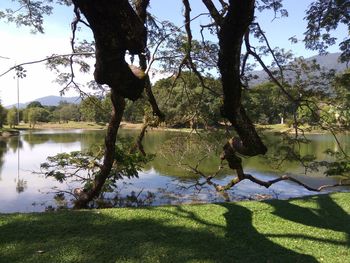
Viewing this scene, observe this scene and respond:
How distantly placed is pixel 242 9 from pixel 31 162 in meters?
17.2

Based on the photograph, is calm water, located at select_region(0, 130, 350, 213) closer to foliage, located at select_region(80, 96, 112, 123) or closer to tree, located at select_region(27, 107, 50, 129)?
foliage, located at select_region(80, 96, 112, 123)

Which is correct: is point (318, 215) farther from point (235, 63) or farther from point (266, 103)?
point (266, 103)

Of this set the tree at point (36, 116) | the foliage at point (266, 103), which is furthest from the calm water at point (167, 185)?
the tree at point (36, 116)

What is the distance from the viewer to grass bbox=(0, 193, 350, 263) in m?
3.61

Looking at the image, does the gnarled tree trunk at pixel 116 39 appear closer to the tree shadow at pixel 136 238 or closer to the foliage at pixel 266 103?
the tree shadow at pixel 136 238

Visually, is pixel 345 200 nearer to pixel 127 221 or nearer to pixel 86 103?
pixel 127 221

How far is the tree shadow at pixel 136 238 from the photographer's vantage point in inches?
140

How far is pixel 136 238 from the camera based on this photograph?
13.1 ft

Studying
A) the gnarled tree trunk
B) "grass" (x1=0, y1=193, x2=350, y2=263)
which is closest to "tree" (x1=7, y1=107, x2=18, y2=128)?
"grass" (x1=0, y1=193, x2=350, y2=263)

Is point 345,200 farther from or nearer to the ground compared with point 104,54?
nearer to the ground

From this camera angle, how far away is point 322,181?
42.3 ft

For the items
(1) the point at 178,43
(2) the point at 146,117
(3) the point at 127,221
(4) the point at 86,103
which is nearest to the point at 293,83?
(1) the point at 178,43

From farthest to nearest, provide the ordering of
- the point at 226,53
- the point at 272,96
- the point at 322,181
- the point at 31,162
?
the point at 31,162, the point at 322,181, the point at 272,96, the point at 226,53

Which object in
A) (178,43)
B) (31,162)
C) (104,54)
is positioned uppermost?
(178,43)
